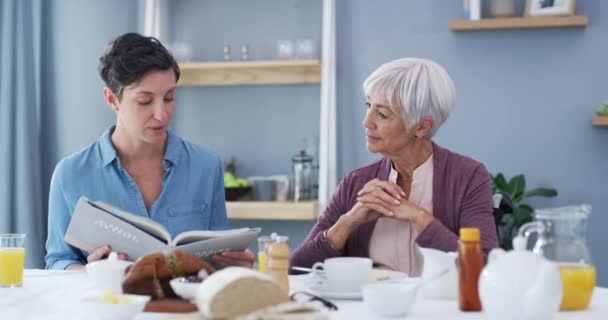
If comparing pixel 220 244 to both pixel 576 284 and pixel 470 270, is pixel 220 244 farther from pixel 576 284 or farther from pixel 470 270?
pixel 576 284

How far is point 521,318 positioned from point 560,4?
284 cm

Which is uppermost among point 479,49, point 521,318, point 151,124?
point 479,49

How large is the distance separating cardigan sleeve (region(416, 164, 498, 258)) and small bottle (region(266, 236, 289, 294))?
0.51 m

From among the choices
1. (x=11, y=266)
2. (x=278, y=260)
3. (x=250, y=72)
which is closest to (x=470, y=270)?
(x=278, y=260)

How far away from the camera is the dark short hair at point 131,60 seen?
241 centimetres

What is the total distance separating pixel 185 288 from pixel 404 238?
897 mm

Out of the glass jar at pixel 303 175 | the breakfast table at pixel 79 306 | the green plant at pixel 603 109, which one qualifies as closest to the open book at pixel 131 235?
the breakfast table at pixel 79 306

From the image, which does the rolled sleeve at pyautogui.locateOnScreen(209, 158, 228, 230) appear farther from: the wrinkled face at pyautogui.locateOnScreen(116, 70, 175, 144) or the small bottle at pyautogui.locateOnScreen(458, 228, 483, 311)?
the small bottle at pyautogui.locateOnScreen(458, 228, 483, 311)

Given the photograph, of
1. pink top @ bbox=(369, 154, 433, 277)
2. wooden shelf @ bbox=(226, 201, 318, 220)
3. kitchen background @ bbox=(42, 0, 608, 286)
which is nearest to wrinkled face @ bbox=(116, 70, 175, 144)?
pink top @ bbox=(369, 154, 433, 277)

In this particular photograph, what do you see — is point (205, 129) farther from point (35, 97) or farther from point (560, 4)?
point (560, 4)

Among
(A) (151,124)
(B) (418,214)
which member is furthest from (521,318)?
(A) (151,124)

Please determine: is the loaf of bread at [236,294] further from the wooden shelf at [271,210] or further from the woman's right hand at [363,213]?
the wooden shelf at [271,210]

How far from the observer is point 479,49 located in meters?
4.14

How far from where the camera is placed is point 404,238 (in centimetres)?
231
